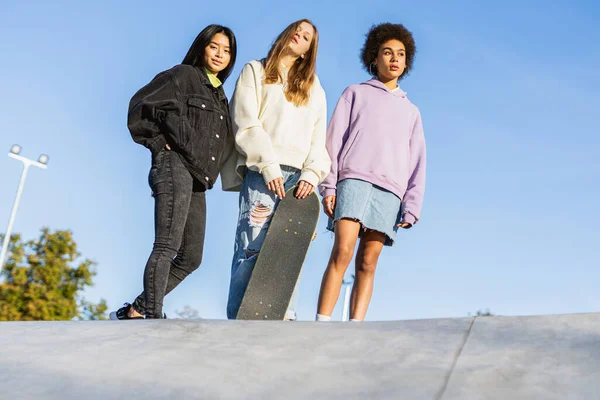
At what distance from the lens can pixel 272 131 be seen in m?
4.70

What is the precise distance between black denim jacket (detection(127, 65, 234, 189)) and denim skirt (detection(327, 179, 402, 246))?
33.7 inches

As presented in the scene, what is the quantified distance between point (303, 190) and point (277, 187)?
20 cm

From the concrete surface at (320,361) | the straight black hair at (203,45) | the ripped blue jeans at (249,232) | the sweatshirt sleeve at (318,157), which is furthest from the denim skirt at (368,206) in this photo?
the concrete surface at (320,361)

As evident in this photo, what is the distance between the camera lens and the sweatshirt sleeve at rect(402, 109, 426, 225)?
4.98 m

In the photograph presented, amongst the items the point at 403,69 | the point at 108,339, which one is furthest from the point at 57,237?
the point at 108,339

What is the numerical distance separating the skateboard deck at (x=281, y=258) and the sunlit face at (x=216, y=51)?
1007mm

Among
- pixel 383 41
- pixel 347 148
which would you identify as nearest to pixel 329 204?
pixel 347 148

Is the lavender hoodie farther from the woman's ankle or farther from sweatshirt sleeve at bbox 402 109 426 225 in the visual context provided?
the woman's ankle

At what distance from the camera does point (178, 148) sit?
4391 millimetres

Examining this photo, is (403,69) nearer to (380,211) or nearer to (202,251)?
(380,211)

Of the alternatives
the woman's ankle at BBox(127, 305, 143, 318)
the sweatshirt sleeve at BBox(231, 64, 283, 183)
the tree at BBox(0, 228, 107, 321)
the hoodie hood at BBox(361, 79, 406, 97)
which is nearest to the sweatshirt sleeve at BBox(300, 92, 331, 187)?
the sweatshirt sleeve at BBox(231, 64, 283, 183)

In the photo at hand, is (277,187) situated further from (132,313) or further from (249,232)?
(132,313)

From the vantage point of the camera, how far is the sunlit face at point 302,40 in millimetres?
4906

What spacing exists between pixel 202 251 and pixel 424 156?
5.87 ft
